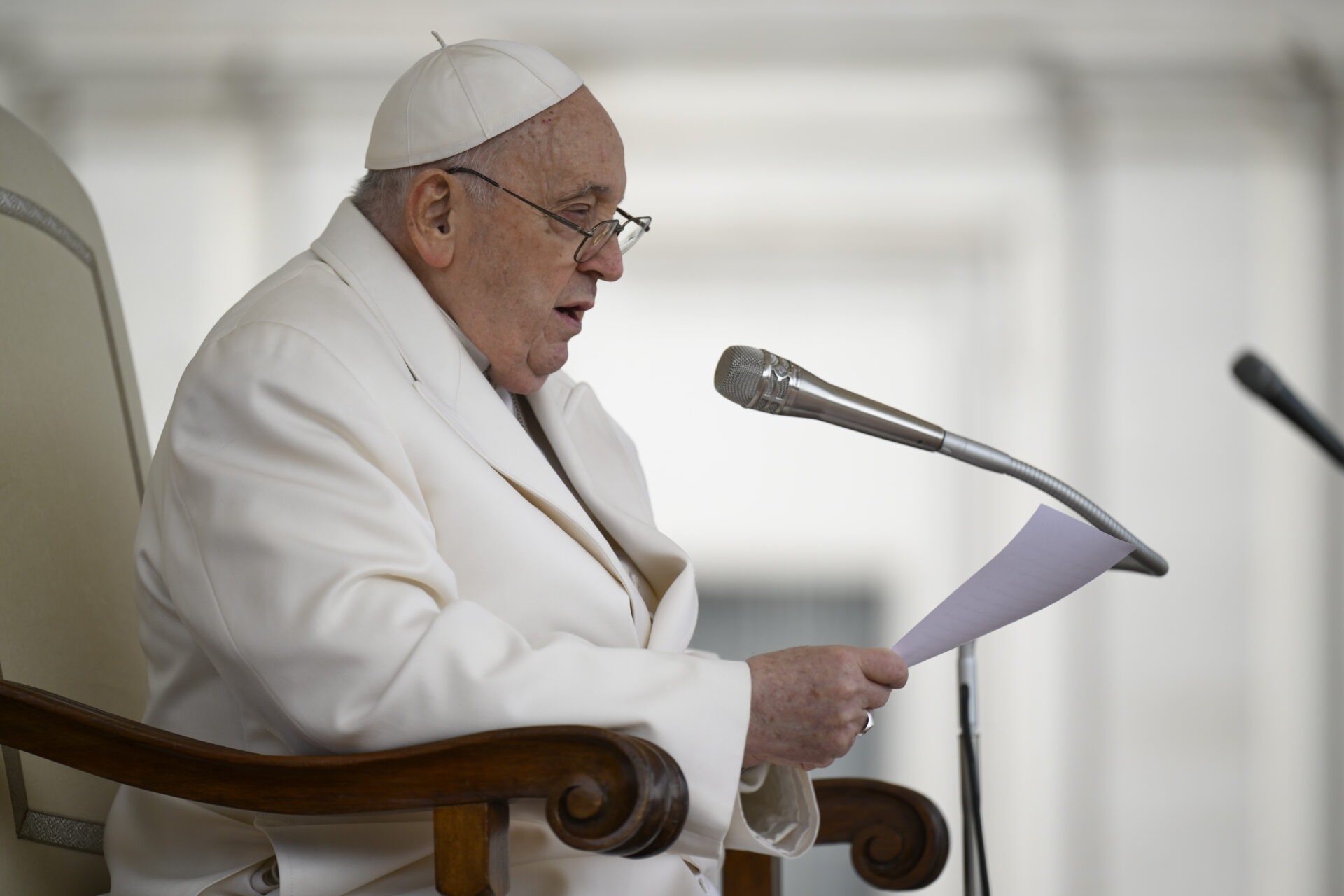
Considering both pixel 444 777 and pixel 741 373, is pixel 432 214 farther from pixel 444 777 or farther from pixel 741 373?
pixel 444 777

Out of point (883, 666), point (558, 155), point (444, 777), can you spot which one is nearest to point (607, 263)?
point (558, 155)

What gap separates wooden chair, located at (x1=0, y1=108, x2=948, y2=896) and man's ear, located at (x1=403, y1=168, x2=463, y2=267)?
1.80ft

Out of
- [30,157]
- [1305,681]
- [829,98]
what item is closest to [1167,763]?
[1305,681]

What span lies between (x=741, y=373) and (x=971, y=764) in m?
0.53

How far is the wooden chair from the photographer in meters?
0.94

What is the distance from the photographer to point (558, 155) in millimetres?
1490

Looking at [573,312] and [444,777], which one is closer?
[444,777]

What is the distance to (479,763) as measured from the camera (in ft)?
3.16

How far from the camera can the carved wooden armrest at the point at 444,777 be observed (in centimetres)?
90

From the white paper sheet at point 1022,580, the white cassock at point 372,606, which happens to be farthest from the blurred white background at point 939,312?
the white paper sheet at point 1022,580

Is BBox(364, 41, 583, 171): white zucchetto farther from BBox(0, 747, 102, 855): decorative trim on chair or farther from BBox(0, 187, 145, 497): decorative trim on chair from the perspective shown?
BBox(0, 747, 102, 855): decorative trim on chair

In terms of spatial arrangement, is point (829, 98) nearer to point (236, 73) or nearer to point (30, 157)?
point (236, 73)

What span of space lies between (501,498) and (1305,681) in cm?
296

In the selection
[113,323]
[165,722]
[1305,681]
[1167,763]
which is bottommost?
[1167,763]
